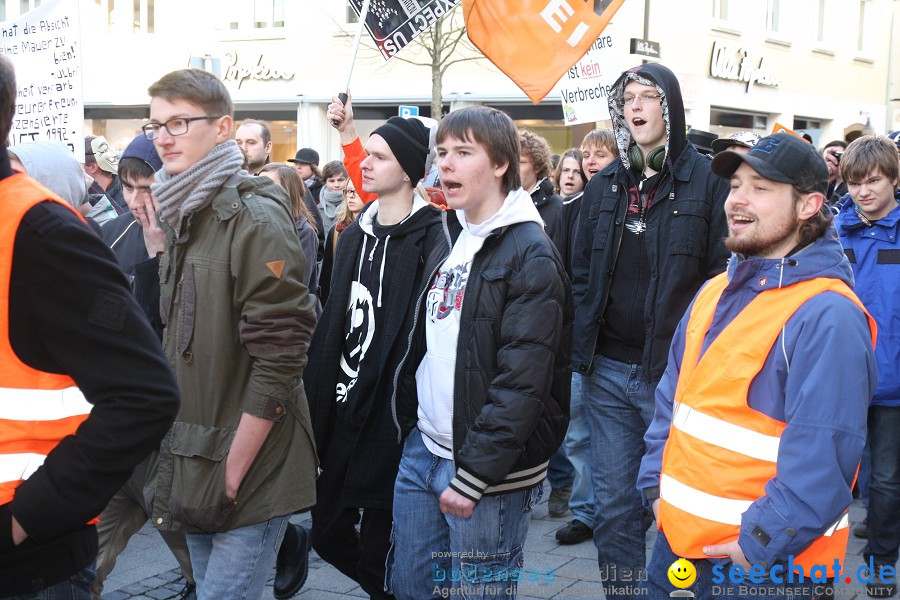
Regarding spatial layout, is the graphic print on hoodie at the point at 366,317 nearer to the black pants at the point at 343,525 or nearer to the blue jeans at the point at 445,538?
the black pants at the point at 343,525

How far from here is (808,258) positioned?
295 centimetres

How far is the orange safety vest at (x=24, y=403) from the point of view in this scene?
2.00 meters

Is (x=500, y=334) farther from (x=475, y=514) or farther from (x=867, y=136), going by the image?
(x=867, y=136)

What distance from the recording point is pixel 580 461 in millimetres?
6359

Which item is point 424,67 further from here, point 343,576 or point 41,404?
point 41,404

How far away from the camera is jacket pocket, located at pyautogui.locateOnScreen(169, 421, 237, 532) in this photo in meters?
3.16

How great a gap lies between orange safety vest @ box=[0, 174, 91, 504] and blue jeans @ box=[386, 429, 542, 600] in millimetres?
1723

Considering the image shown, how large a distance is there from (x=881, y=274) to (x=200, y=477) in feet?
13.2

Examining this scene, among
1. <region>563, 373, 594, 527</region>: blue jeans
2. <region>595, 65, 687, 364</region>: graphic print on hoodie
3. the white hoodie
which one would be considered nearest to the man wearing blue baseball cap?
the white hoodie

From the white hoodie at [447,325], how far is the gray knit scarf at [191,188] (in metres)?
0.89

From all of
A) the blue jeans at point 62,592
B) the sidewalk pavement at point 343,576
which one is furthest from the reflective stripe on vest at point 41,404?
the sidewalk pavement at point 343,576

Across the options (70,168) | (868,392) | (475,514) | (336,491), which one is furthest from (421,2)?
(868,392)

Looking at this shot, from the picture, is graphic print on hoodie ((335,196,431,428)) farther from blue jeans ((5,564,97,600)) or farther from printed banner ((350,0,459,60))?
printed banner ((350,0,459,60))

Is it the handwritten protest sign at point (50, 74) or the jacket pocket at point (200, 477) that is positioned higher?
the handwritten protest sign at point (50, 74)
